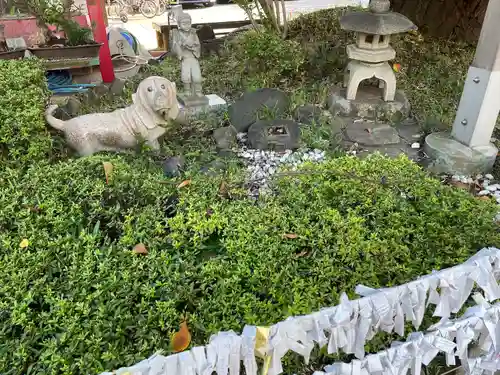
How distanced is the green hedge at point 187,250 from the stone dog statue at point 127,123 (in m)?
0.61

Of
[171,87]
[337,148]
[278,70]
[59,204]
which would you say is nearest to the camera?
[59,204]

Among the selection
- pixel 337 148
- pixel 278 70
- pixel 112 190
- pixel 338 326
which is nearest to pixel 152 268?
pixel 112 190

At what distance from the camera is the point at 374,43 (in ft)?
15.3

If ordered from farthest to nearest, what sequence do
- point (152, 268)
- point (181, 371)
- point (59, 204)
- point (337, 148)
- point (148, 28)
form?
point (148, 28)
point (337, 148)
point (59, 204)
point (152, 268)
point (181, 371)

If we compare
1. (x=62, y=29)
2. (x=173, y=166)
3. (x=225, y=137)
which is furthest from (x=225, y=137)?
(x=62, y=29)

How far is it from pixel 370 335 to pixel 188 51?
3.73m

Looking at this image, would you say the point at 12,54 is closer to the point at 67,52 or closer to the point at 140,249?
the point at 67,52

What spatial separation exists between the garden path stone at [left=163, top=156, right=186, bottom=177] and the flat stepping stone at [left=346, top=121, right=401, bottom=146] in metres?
1.78

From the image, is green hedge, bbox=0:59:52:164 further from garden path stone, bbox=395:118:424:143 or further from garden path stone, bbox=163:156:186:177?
garden path stone, bbox=395:118:424:143

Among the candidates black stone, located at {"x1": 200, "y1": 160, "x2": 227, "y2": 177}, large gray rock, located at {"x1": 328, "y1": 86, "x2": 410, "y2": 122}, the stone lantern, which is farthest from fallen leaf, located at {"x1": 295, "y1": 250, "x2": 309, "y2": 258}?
the stone lantern

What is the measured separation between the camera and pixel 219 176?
3.17m

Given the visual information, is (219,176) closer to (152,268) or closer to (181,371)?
(152,268)

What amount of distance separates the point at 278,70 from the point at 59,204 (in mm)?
3859

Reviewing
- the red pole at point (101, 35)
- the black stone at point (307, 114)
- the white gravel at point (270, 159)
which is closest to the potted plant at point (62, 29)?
the red pole at point (101, 35)
